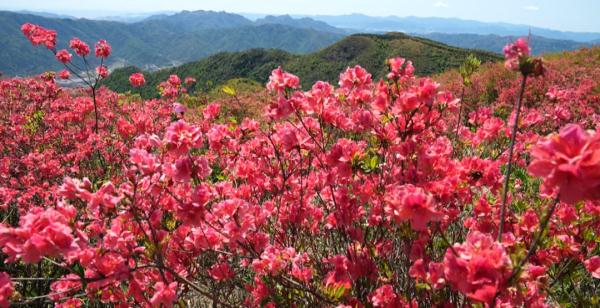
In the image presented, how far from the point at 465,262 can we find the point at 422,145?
3.99 feet

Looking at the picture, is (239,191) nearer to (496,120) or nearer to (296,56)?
(496,120)

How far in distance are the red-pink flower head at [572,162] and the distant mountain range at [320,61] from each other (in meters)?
85.8

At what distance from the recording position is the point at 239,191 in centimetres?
314

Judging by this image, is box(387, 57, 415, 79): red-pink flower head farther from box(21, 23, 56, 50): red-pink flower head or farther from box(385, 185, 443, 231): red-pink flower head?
box(21, 23, 56, 50): red-pink flower head

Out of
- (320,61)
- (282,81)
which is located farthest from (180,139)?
(320,61)

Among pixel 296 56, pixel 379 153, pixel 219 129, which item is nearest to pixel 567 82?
pixel 379 153

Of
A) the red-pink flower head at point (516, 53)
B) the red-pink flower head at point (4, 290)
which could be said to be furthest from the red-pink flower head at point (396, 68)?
the red-pink flower head at point (4, 290)

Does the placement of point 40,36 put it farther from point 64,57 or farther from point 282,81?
point 282,81

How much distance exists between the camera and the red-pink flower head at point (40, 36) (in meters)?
6.25

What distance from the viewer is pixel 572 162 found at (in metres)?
1.19

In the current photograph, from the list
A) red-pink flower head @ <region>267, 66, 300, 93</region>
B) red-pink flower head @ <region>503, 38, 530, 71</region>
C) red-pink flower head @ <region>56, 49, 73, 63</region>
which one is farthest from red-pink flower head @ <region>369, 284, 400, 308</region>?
red-pink flower head @ <region>56, 49, 73, 63</region>

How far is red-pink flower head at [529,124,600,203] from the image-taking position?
1.19m

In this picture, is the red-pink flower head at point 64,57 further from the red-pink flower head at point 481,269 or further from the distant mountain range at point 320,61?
the distant mountain range at point 320,61

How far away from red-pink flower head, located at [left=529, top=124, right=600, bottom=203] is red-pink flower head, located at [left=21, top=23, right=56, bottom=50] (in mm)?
7304
